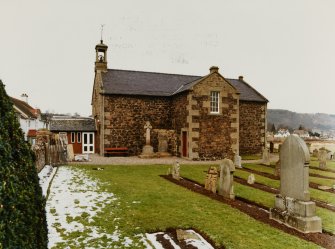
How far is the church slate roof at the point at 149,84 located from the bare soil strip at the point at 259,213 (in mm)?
13466

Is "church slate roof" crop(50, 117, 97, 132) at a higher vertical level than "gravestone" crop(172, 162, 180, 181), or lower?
higher

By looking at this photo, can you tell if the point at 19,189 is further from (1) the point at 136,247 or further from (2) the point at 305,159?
(2) the point at 305,159

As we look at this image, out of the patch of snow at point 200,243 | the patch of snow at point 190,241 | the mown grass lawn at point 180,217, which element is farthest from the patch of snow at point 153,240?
the patch of snow at point 200,243

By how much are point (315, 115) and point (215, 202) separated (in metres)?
132

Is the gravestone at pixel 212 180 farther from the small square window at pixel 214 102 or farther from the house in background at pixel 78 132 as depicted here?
the house in background at pixel 78 132

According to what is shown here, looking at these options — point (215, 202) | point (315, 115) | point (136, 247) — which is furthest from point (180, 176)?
point (315, 115)

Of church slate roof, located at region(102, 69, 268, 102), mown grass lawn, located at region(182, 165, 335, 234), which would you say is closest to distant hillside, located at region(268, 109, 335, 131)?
church slate roof, located at region(102, 69, 268, 102)

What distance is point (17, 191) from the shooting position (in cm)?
277

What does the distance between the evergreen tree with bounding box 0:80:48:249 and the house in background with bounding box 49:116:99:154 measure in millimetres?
24450

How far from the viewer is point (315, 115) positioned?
124 meters

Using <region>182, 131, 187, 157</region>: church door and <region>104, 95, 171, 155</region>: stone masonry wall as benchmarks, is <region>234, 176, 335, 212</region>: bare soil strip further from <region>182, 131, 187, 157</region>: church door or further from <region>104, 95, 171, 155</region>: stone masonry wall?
<region>104, 95, 171, 155</region>: stone masonry wall

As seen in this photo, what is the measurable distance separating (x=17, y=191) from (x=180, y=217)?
580 cm

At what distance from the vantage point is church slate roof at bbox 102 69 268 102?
25516 millimetres

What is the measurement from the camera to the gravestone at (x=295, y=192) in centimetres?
729
